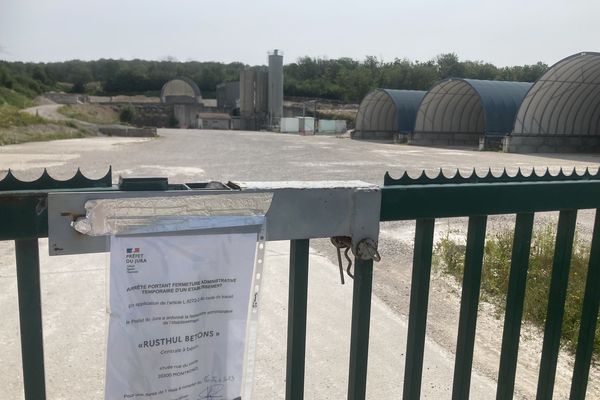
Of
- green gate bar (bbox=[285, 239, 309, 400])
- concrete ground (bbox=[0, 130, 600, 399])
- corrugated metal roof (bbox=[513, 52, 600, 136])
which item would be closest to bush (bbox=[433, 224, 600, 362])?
A: concrete ground (bbox=[0, 130, 600, 399])

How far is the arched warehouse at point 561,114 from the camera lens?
1179 inches

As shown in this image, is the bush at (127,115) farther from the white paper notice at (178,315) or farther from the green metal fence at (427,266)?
the white paper notice at (178,315)

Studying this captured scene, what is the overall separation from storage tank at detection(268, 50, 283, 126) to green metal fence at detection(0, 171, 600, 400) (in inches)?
3213

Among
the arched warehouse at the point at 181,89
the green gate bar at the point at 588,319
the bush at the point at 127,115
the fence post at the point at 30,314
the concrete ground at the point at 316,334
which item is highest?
the arched warehouse at the point at 181,89

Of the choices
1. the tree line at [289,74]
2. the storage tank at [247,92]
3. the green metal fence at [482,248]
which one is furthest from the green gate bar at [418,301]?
the tree line at [289,74]

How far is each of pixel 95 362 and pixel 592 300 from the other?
11.3 ft

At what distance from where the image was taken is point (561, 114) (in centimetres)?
3253

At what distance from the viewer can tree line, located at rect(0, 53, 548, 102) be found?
103 m

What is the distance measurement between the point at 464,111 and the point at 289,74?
97664 millimetres

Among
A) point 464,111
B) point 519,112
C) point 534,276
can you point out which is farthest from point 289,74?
point 534,276

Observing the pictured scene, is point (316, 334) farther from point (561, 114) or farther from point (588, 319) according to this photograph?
point (561, 114)

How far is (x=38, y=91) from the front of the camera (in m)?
101

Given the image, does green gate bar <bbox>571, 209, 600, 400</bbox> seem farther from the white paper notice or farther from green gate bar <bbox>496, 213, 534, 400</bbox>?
the white paper notice

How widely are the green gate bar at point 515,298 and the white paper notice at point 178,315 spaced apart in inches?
51.0
